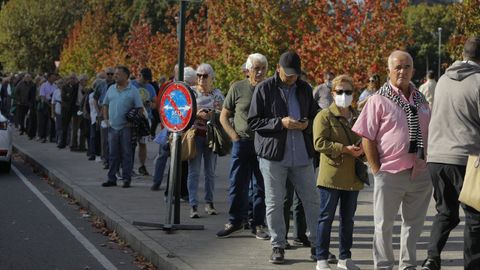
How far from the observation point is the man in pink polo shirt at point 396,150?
9125 mm

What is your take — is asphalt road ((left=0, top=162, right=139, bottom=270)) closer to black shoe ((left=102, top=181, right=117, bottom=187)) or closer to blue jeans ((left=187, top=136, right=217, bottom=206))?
black shoe ((left=102, top=181, right=117, bottom=187))

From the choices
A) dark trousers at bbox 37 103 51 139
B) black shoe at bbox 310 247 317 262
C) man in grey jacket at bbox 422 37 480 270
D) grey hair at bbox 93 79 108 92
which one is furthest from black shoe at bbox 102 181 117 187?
dark trousers at bbox 37 103 51 139

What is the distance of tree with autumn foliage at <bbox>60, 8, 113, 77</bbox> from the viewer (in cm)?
6222

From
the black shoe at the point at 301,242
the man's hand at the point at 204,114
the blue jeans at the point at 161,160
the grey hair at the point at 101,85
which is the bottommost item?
the black shoe at the point at 301,242

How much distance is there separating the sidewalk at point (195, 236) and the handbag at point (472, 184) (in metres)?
1.47

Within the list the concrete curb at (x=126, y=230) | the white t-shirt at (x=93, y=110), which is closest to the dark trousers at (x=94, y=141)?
the white t-shirt at (x=93, y=110)

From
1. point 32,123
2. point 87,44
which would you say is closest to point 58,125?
point 32,123

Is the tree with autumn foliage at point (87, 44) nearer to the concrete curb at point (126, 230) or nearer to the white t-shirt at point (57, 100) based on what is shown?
the white t-shirt at point (57, 100)

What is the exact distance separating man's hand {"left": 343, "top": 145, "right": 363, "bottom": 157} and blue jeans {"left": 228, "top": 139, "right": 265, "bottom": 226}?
7.08ft

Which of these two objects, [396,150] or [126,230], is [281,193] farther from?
[126,230]

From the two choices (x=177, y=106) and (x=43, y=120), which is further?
(x=43, y=120)

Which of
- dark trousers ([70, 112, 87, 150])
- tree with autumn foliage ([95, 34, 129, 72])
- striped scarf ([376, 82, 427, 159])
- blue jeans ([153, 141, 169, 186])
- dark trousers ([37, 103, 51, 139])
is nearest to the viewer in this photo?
striped scarf ([376, 82, 427, 159])

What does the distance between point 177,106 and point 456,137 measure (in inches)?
157

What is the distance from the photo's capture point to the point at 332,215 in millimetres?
9766
